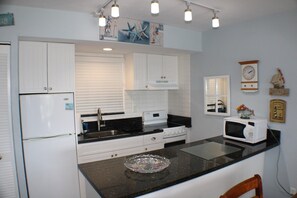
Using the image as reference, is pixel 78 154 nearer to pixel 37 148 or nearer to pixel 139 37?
pixel 37 148

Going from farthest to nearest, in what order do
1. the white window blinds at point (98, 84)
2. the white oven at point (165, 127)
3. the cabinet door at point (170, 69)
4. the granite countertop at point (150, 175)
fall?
the cabinet door at point (170, 69) → the white oven at point (165, 127) → the white window blinds at point (98, 84) → the granite countertop at point (150, 175)

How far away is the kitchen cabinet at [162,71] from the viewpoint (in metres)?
3.48

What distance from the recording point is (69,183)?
257 centimetres

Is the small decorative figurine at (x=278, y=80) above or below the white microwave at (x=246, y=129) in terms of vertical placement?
above

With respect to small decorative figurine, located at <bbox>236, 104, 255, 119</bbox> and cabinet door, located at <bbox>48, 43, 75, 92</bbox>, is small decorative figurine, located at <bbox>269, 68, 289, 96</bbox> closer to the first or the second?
small decorative figurine, located at <bbox>236, 104, 255, 119</bbox>

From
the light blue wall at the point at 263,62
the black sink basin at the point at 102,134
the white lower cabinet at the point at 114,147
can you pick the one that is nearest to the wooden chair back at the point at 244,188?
the light blue wall at the point at 263,62

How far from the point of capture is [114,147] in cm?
293

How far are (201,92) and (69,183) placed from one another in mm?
2321

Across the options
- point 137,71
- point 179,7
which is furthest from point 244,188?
point 137,71

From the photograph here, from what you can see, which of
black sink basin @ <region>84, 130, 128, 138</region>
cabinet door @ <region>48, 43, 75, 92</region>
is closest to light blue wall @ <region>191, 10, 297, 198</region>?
black sink basin @ <region>84, 130, 128, 138</region>

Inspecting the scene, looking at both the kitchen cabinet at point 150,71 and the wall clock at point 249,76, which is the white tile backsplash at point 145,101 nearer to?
the kitchen cabinet at point 150,71

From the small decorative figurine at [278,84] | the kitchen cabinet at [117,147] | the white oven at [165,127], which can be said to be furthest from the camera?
the white oven at [165,127]

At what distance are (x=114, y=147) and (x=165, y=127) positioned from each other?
0.99 m

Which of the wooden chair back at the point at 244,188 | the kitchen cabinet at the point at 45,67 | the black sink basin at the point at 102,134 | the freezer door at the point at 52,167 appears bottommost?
the freezer door at the point at 52,167
